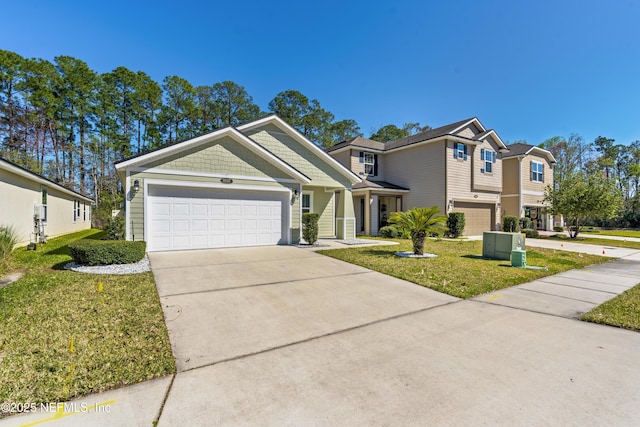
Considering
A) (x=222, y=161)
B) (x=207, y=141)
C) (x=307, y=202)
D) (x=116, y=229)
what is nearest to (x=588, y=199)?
(x=307, y=202)

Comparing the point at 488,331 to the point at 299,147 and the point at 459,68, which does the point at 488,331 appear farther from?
the point at 459,68

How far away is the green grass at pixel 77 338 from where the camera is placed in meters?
2.64

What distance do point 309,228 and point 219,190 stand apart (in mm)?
4039

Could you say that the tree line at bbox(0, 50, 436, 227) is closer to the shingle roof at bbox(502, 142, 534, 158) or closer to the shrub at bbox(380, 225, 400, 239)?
the shrub at bbox(380, 225, 400, 239)

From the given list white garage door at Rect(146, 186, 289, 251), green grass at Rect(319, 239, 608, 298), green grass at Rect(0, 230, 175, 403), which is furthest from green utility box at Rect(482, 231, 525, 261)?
green grass at Rect(0, 230, 175, 403)

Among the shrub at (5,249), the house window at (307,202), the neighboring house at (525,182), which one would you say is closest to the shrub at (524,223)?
the neighboring house at (525,182)

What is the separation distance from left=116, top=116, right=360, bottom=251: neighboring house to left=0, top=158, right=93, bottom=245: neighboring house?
432cm

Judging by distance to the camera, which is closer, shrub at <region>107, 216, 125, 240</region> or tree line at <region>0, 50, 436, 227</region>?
shrub at <region>107, 216, 125, 240</region>

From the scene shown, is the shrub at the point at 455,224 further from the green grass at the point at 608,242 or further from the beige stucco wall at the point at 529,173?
the beige stucco wall at the point at 529,173

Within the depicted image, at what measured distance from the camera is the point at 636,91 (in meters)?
14.2

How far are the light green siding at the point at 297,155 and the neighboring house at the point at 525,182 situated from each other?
1607 centimetres

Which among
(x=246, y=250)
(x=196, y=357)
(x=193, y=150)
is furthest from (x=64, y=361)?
(x=193, y=150)

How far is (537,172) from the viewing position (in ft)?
78.9

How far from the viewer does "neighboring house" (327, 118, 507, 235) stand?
18.3 metres
